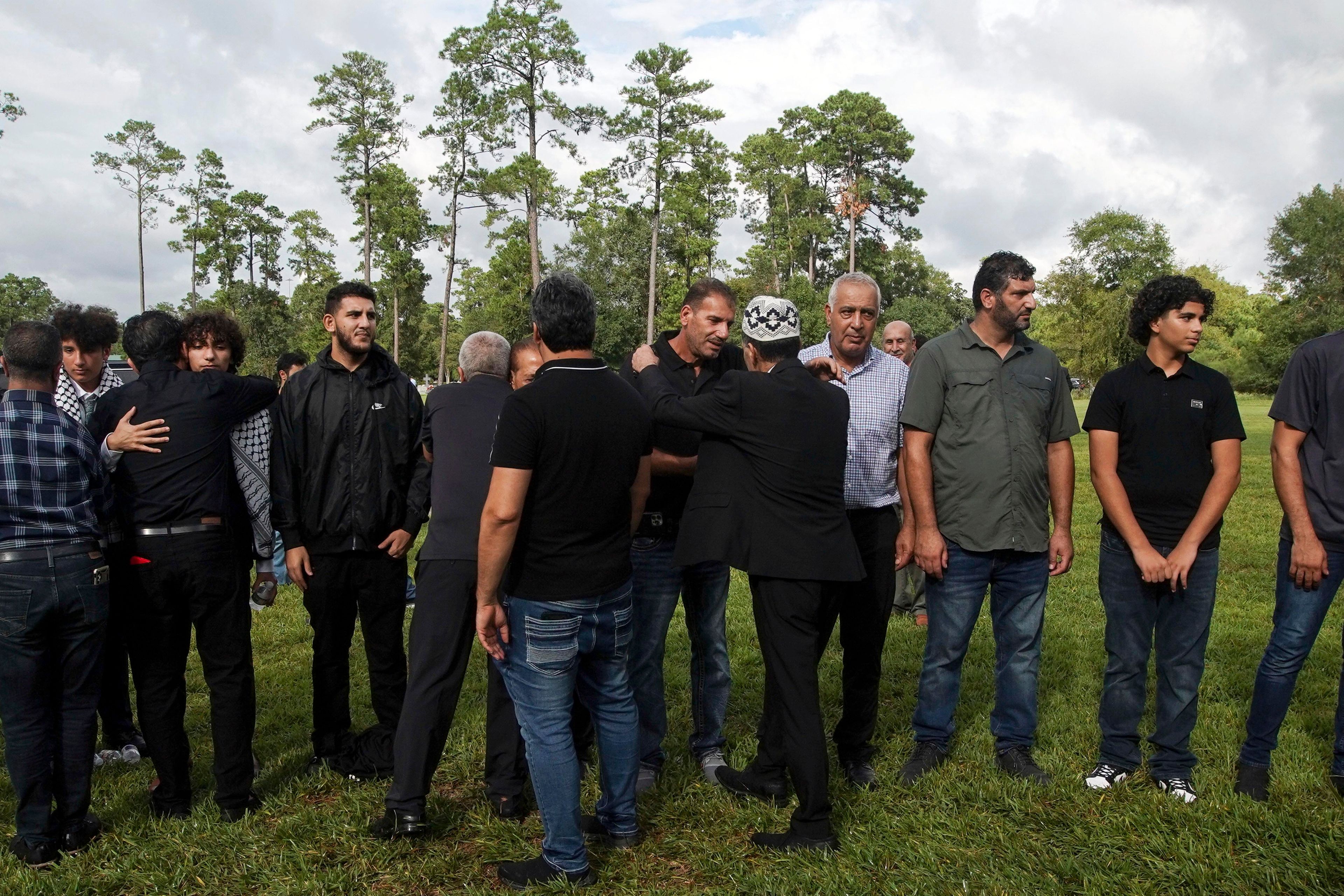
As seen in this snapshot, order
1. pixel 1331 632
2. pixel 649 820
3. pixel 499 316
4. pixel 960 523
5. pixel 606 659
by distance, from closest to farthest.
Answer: pixel 606 659 < pixel 649 820 < pixel 960 523 < pixel 1331 632 < pixel 499 316

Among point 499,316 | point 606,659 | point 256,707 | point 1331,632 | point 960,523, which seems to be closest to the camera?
point 606,659

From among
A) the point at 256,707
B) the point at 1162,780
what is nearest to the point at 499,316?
Answer: the point at 256,707

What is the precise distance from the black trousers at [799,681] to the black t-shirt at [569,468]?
2.37 ft

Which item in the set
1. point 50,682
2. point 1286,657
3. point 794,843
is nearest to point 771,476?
point 794,843

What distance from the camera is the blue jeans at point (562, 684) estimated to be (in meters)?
3.51

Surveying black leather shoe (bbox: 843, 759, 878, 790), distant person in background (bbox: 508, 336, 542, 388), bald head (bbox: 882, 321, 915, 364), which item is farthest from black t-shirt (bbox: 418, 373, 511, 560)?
bald head (bbox: 882, 321, 915, 364)

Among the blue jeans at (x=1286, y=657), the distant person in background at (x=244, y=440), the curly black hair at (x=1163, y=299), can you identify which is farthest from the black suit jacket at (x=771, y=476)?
the blue jeans at (x=1286, y=657)

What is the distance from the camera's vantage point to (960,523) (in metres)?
4.58

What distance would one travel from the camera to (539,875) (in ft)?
11.9

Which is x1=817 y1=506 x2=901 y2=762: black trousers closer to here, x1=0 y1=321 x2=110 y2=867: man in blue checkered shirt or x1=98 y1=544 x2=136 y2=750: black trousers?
x1=0 y1=321 x2=110 y2=867: man in blue checkered shirt

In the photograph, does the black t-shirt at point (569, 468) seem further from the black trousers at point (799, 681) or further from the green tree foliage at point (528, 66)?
the green tree foliage at point (528, 66)

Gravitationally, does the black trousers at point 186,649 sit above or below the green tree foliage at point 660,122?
below

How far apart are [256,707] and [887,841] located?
14.1 ft

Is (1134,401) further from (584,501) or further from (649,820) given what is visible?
(649,820)
